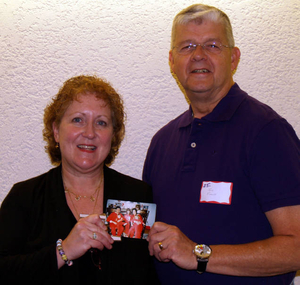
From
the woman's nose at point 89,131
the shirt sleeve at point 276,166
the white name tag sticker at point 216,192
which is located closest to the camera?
the shirt sleeve at point 276,166

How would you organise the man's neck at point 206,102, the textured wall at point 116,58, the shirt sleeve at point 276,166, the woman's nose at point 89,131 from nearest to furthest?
the shirt sleeve at point 276,166
the woman's nose at point 89,131
the man's neck at point 206,102
the textured wall at point 116,58

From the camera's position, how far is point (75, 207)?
1.84 meters

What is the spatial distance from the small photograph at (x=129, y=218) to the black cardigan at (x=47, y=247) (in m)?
0.11

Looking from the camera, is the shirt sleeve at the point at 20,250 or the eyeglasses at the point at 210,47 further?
the eyeglasses at the point at 210,47

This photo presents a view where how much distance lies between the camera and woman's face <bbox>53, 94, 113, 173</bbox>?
6.00 ft

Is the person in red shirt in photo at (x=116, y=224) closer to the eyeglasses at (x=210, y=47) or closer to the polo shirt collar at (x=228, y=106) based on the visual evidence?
the polo shirt collar at (x=228, y=106)

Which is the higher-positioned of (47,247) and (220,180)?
(220,180)

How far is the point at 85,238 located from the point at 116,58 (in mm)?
1429

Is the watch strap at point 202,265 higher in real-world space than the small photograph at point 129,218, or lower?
lower

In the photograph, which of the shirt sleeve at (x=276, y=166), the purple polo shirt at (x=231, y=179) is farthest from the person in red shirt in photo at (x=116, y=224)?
the shirt sleeve at (x=276, y=166)

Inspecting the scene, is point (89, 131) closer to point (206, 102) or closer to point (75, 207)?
point (75, 207)

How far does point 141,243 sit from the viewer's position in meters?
1.87

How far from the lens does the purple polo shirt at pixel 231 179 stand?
1.54 metres

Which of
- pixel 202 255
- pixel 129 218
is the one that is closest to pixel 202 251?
pixel 202 255
